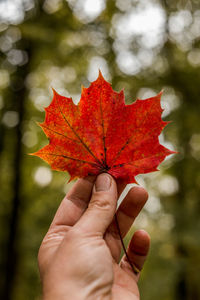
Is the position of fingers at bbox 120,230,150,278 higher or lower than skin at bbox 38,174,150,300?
lower

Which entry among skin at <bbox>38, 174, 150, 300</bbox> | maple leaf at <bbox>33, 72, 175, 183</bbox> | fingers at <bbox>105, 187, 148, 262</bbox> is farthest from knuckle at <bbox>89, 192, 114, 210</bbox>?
fingers at <bbox>105, 187, 148, 262</bbox>

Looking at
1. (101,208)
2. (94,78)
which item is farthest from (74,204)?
(94,78)

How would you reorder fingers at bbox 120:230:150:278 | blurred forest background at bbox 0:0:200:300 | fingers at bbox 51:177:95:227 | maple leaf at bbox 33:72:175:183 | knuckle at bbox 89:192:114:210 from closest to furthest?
maple leaf at bbox 33:72:175:183
knuckle at bbox 89:192:114:210
fingers at bbox 51:177:95:227
fingers at bbox 120:230:150:278
blurred forest background at bbox 0:0:200:300

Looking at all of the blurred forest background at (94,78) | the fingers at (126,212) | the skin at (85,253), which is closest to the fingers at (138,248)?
the fingers at (126,212)

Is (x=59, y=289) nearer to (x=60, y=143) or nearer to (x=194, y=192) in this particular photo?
(x=60, y=143)

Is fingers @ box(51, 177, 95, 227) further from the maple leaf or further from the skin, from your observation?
the maple leaf

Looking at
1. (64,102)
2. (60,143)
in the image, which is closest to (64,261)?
(60,143)

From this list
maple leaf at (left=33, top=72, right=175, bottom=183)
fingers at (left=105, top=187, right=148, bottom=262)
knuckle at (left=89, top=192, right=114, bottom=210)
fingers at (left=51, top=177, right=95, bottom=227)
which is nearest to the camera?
maple leaf at (left=33, top=72, right=175, bottom=183)

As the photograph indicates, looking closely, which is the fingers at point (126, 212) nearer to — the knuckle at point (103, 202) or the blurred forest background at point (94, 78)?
the knuckle at point (103, 202)
